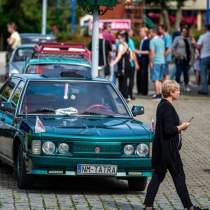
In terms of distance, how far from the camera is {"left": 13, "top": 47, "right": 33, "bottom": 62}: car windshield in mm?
26078

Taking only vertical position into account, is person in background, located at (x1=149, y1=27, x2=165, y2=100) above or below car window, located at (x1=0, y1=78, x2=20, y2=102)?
below

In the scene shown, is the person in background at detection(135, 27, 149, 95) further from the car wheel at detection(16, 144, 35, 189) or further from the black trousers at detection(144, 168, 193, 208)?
the black trousers at detection(144, 168, 193, 208)

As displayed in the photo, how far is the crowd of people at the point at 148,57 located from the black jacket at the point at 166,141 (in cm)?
1308

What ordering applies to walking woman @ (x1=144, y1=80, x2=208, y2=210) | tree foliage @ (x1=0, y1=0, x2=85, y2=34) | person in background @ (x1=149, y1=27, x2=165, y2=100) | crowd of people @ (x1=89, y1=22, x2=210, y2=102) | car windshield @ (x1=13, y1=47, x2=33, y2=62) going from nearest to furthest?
walking woman @ (x1=144, y1=80, x2=208, y2=210)
crowd of people @ (x1=89, y1=22, x2=210, y2=102)
person in background @ (x1=149, y1=27, x2=165, y2=100)
car windshield @ (x1=13, y1=47, x2=33, y2=62)
tree foliage @ (x1=0, y1=0, x2=85, y2=34)

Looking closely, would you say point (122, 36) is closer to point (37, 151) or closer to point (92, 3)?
point (92, 3)

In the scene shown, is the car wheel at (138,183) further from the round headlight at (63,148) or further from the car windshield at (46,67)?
the car windshield at (46,67)

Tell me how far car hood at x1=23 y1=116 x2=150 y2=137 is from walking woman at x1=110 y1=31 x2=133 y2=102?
11239 millimetres

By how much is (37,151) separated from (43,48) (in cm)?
1150

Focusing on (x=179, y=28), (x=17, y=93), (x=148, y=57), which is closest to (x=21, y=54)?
(x=148, y=57)

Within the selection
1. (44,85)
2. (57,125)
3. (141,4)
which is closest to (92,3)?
(44,85)

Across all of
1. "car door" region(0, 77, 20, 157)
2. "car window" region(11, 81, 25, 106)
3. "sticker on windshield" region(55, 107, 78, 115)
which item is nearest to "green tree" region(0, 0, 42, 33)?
"car door" region(0, 77, 20, 157)

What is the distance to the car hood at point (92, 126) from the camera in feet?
34.0

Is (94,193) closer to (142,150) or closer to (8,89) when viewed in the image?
(142,150)

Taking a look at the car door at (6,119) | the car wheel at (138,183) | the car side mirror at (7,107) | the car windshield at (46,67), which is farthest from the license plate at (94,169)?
the car windshield at (46,67)
